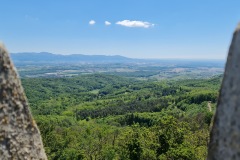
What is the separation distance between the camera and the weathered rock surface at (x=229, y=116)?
5.00 m

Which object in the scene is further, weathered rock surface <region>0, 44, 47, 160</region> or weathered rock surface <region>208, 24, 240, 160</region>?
weathered rock surface <region>0, 44, 47, 160</region>

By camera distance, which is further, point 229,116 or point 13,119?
point 13,119

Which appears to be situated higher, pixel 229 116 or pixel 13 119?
pixel 229 116

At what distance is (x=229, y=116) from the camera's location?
5113mm

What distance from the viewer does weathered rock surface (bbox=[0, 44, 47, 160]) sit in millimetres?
5758

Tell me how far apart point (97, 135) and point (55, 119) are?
224 ft

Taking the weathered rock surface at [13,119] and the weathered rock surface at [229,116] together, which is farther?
the weathered rock surface at [13,119]

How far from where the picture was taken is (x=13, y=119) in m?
5.82

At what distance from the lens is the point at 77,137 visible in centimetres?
9244

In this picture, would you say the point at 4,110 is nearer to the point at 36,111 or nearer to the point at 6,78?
the point at 6,78

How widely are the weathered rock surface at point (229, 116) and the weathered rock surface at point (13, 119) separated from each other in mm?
3222

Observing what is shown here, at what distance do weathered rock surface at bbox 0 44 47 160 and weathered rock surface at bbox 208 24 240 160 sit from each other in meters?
3.22

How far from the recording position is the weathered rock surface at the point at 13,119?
18.9 ft

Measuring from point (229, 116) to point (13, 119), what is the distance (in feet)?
12.0
